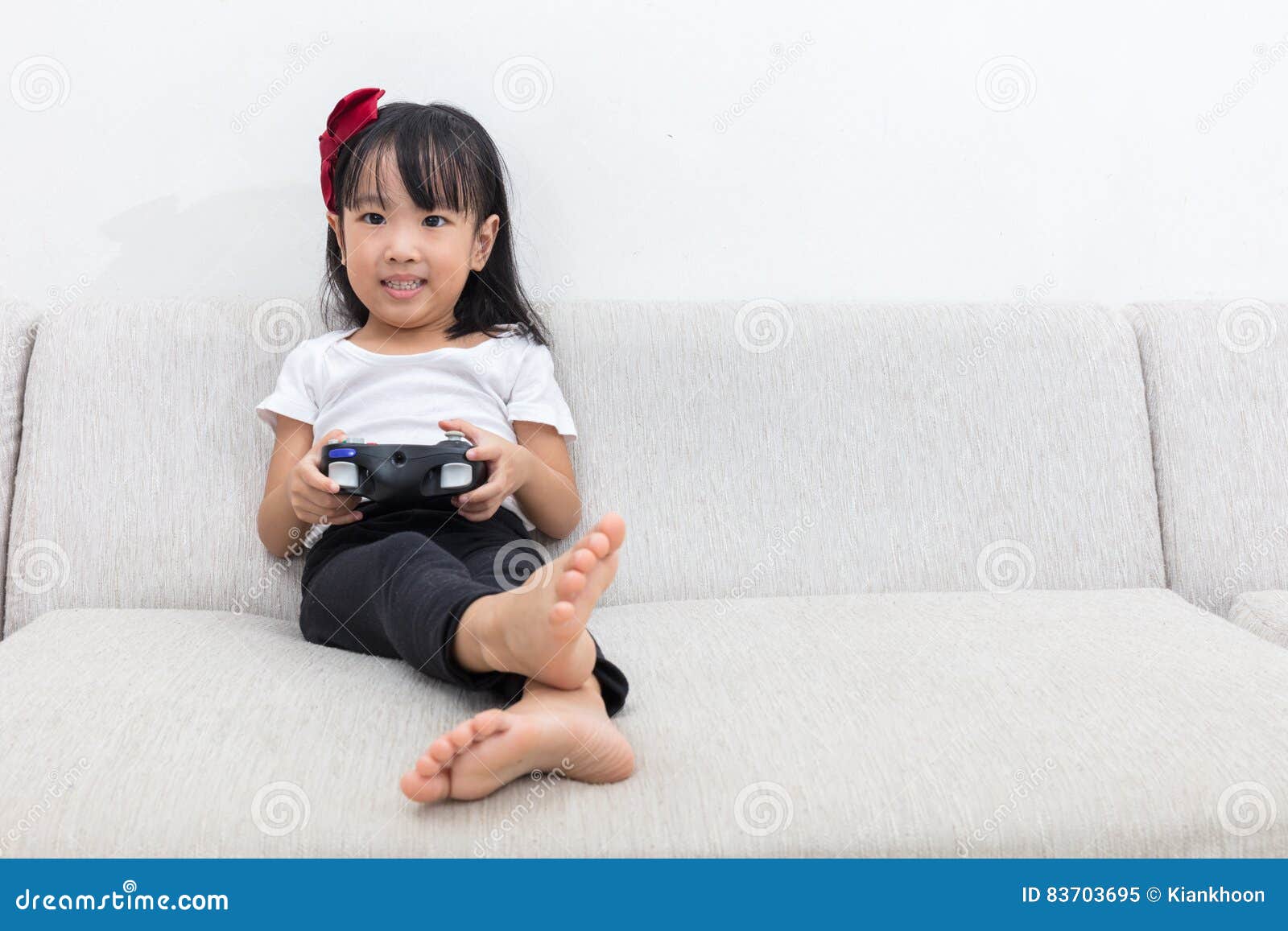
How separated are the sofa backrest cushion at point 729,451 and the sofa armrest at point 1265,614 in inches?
4.6

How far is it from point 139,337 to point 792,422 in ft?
2.85

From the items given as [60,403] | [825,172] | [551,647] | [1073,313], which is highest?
[825,172]

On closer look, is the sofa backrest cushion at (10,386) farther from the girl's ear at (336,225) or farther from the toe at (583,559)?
the toe at (583,559)

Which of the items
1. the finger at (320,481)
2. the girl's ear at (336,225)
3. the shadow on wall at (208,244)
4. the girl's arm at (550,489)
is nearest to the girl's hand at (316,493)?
the finger at (320,481)

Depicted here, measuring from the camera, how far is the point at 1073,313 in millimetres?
1493

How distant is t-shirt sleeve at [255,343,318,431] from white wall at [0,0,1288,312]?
248mm

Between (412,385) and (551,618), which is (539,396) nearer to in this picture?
(412,385)

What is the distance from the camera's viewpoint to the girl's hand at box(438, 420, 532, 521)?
1.15m

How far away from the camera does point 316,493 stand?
113cm

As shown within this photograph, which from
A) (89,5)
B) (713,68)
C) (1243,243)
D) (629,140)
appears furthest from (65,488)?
(1243,243)

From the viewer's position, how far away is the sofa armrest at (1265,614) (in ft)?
3.98

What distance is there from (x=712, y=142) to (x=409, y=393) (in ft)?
2.02

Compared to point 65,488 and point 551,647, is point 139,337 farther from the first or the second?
point 551,647

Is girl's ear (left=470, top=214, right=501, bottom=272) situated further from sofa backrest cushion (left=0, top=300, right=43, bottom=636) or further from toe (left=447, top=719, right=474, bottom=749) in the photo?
toe (left=447, top=719, right=474, bottom=749)
